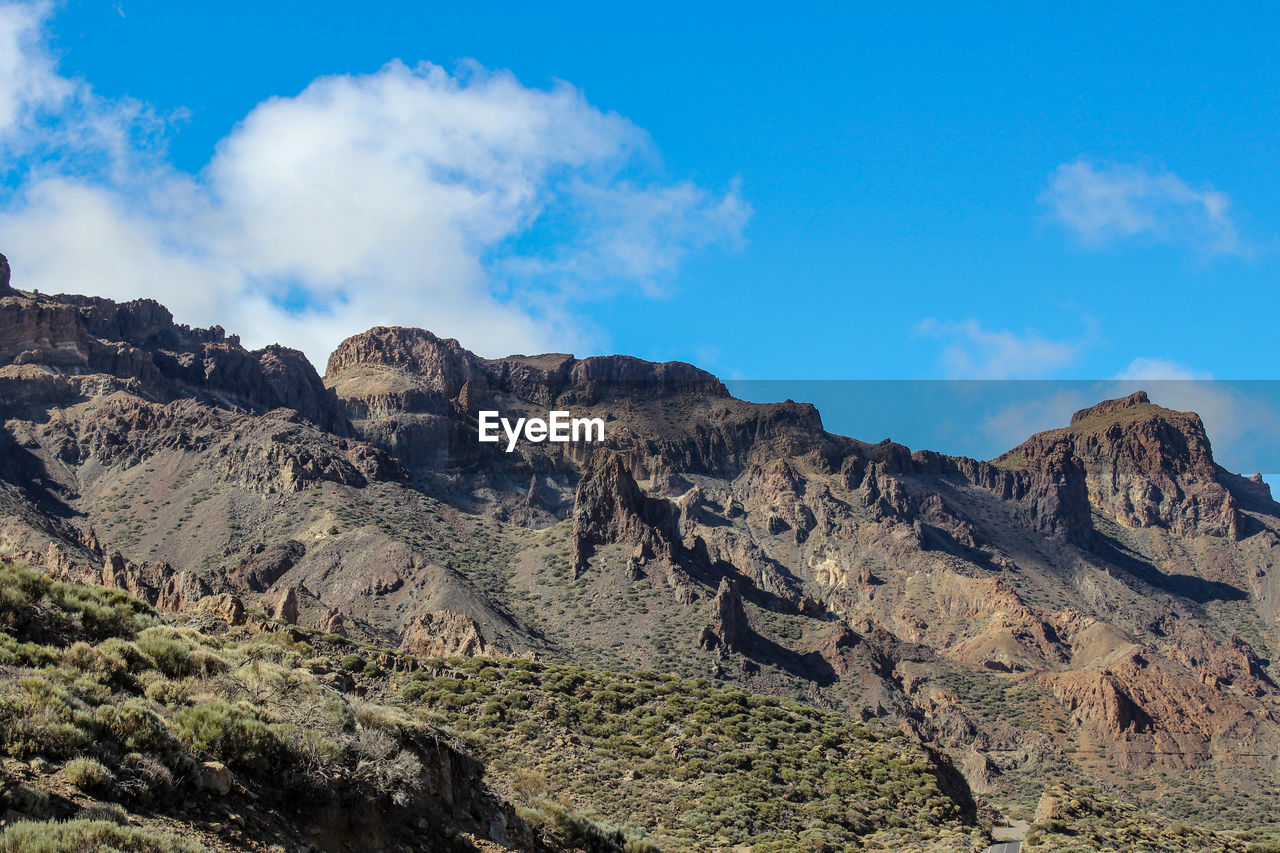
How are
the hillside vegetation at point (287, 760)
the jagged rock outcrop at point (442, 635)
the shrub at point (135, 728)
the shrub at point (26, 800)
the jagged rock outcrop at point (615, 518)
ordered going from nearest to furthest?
the shrub at point (26, 800) < the hillside vegetation at point (287, 760) < the shrub at point (135, 728) < the jagged rock outcrop at point (442, 635) < the jagged rock outcrop at point (615, 518)

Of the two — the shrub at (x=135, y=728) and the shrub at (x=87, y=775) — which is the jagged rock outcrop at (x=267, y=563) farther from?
the shrub at (x=87, y=775)

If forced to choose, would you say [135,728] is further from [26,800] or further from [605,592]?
[605,592]

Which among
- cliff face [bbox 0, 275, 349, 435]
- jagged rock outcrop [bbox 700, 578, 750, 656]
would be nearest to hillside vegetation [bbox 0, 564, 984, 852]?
jagged rock outcrop [bbox 700, 578, 750, 656]

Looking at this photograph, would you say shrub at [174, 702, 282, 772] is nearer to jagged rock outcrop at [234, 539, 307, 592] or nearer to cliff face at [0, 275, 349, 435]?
jagged rock outcrop at [234, 539, 307, 592]

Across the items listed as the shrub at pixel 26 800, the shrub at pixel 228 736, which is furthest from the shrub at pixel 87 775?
the shrub at pixel 228 736

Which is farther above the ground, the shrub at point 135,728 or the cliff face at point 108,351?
the cliff face at point 108,351

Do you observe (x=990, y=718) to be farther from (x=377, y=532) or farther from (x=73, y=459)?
(x=73, y=459)

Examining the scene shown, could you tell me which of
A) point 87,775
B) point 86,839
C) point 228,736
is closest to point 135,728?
point 228,736

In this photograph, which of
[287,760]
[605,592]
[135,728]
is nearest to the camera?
[135,728]

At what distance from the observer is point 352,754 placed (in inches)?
840

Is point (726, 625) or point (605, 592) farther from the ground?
point (605, 592)

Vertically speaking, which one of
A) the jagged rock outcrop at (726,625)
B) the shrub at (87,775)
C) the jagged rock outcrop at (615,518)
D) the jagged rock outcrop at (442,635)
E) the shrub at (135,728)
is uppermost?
the jagged rock outcrop at (615,518)

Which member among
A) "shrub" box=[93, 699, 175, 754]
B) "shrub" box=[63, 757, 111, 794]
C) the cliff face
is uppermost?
the cliff face

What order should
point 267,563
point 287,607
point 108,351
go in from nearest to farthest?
1. point 287,607
2. point 267,563
3. point 108,351
